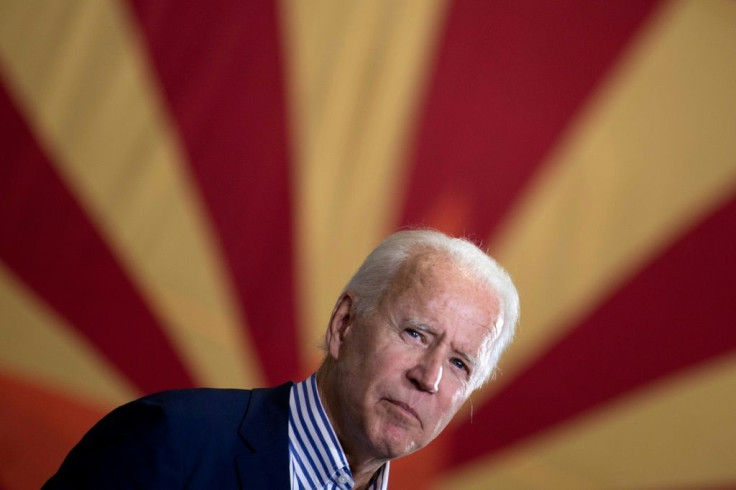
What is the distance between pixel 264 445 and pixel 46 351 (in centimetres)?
98

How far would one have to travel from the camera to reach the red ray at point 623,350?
7.06 ft

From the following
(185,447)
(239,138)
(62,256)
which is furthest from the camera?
(239,138)

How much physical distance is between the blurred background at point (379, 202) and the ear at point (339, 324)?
74 cm

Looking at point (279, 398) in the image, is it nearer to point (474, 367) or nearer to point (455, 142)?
point (474, 367)

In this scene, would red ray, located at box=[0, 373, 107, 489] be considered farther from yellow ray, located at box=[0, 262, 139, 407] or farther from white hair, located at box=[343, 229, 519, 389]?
white hair, located at box=[343, 229, 519, 389]

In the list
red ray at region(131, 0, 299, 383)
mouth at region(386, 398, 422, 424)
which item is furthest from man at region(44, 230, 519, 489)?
red ray at region(131, 0, 299, 383)

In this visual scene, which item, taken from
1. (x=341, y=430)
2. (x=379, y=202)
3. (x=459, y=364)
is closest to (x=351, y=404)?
(x=341, y=430)

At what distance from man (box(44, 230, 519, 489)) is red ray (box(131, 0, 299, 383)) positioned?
0.76m

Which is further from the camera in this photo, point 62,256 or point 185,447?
point 62,256

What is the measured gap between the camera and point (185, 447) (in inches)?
43.1

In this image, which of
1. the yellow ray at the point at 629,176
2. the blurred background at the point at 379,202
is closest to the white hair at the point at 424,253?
the blurred background at the point at 379,202

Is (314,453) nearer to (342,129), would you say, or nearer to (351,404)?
(351,404)

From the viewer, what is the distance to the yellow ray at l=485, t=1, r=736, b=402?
2.16 metres

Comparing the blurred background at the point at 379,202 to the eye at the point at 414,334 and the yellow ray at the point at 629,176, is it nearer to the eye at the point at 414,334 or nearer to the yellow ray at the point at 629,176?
the yellow ray at the point at 629,176
